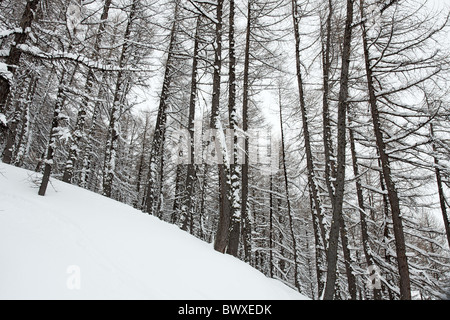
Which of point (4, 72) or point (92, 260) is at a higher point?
point (4, 72)

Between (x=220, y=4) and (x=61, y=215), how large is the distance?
7288mm

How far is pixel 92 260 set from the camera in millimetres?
3250

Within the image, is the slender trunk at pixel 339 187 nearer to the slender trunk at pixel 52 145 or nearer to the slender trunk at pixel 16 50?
the slender trunk at pixel 52 145

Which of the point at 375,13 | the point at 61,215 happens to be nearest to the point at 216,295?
the point at 61,215

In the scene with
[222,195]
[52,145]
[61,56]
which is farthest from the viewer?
[222,195]

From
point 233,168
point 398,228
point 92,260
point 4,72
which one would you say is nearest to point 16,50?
point 4,72

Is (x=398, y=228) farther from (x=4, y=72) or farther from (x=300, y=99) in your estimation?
(x=4, y=72)

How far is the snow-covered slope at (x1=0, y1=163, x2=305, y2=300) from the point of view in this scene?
2661mm

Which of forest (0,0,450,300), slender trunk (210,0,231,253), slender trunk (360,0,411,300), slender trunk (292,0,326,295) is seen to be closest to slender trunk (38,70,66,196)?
forest (0,0,450,300)

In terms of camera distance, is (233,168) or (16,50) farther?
(233,168)

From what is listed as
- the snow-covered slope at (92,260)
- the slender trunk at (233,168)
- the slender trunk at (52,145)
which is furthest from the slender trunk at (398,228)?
the slender trunk at (52,145)

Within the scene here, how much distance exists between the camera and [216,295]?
338 centimetres

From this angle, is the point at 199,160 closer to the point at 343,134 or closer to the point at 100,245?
the point at 343,134

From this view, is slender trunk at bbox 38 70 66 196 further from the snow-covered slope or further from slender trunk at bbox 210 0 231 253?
slender trunk at bbox 210 0 231 253
